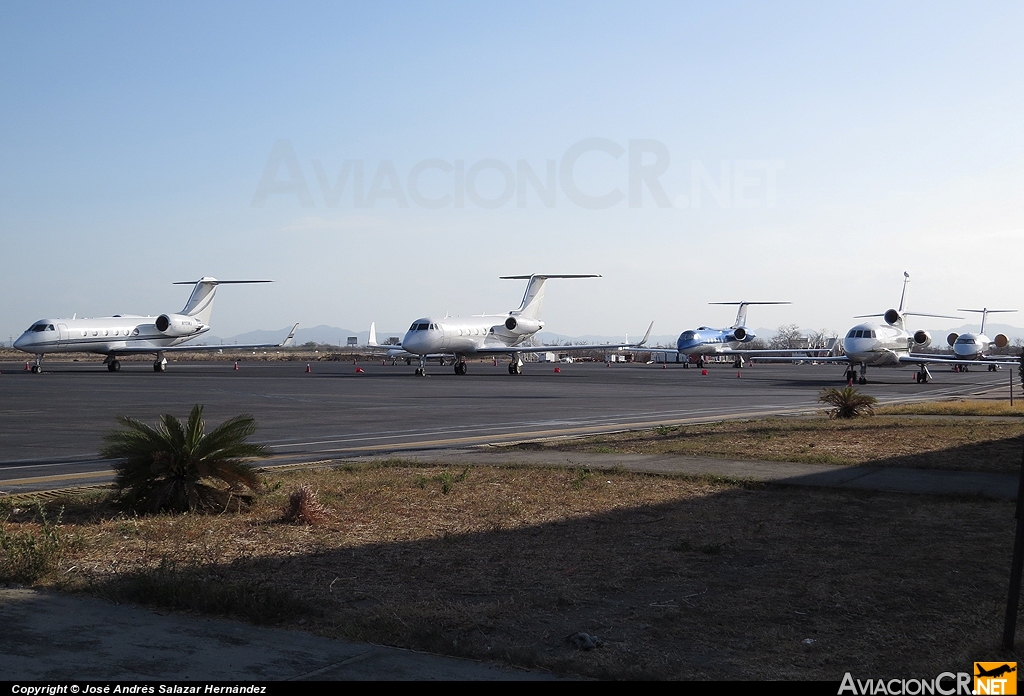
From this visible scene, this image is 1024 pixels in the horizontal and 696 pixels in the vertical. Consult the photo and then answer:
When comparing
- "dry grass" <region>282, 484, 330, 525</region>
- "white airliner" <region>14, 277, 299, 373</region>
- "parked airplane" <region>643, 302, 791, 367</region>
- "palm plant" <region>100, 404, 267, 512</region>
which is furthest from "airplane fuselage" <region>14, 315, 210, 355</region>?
"dry grass" <region>282, 484, 330, 525</region>

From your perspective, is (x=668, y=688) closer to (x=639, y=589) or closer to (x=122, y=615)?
(x=639, y=589)

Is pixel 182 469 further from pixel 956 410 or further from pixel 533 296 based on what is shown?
pixel 533 296

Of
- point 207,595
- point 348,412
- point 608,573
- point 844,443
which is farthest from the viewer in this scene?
point 348,412

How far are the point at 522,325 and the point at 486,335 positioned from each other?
12.7ft

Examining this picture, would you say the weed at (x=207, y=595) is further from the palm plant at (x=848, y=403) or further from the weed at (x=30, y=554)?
the palm plant at (x=848, y=403)

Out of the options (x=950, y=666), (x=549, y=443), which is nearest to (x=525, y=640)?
(x=950, y=666)

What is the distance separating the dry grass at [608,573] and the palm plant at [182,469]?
1.33 ft

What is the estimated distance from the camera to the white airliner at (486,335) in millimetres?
52406

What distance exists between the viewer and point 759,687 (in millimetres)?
4371

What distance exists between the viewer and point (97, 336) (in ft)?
182

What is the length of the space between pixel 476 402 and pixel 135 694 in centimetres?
2417

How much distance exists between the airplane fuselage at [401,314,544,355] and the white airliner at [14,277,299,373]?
8592mm

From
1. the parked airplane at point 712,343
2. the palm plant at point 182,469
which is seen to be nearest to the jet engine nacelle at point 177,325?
the parked airplane at point 712,343

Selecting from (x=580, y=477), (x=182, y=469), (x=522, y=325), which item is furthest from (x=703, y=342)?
(x=182, y=469)
